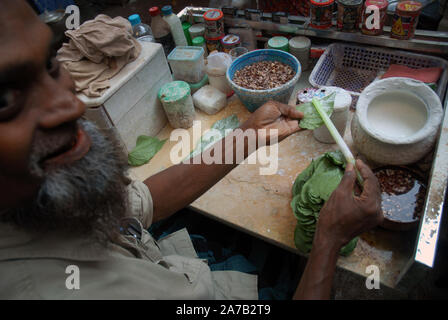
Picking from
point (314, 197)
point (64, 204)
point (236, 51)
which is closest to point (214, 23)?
point (236, 51)

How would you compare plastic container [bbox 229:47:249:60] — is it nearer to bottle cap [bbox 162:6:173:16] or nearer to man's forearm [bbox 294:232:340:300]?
bottle cap [bbox 162:6:173:16]

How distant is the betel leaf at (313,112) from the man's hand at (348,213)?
13.7 inches

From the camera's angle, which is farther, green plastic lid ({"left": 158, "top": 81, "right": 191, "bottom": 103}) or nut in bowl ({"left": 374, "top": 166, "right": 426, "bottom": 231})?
green plastic lid ({"left": 158, "top": 81, "right": 191, "bottom": 103})

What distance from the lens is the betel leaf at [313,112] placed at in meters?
1.27

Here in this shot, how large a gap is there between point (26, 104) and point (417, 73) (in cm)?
169

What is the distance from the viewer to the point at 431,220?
975 mm

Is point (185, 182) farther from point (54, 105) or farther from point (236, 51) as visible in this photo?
point (236, 51)

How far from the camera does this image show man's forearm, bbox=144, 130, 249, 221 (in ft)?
4.18

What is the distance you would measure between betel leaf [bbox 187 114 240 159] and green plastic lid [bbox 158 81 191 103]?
0.83 feet

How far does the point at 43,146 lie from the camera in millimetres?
639

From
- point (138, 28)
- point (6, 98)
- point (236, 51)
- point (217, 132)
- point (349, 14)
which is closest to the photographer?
point (6, 98)

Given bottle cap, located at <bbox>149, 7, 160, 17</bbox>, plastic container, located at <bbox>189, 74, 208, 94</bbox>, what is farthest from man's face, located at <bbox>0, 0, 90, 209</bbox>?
bottle cap, located at <bbox>149, 7, 160, 17</bbox>
